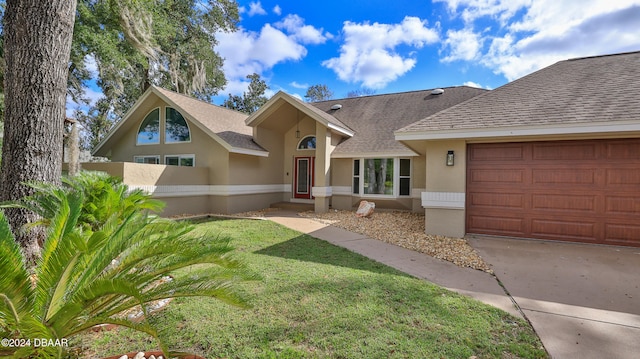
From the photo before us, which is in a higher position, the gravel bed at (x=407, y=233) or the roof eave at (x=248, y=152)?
the roof eave at (x=248, y=152)

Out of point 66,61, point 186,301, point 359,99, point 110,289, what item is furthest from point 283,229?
Result: point 359,99

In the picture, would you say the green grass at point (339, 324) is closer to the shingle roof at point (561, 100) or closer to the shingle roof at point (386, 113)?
the shingle roof at point (561, 100)

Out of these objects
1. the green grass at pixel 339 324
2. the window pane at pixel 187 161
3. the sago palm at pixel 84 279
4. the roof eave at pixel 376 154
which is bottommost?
the green grass at pixel 339 324

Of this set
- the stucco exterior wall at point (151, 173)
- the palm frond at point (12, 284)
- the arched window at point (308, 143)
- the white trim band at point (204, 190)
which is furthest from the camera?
the arched window at point (308, 143)

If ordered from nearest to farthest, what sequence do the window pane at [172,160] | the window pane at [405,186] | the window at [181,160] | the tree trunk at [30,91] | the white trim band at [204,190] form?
the tree trunk at [30,91] → the white trim band at [204,190] → the window pane at [405,186] → the window at [181,160] → the window pane at [172,160]

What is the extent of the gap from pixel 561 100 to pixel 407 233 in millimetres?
4987

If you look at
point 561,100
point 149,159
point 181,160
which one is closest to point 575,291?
point 561,100

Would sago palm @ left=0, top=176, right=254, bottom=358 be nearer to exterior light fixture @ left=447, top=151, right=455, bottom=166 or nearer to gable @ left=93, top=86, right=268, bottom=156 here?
exterior light fixture @ left=447, top=151, right=455, bottom=166

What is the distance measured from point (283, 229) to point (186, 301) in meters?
4.82

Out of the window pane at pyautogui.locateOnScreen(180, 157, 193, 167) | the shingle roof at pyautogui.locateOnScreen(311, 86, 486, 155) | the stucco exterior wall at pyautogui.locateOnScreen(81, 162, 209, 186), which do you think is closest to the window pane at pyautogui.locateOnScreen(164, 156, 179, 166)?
the window pane at pyautogui.locateOnScreen(180, 157, 193, 167)

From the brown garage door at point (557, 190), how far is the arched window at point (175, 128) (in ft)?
36.2

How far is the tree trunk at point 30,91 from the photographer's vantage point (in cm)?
397

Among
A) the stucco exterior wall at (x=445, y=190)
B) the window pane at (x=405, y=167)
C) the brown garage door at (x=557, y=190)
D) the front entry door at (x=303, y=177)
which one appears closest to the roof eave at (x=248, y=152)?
the front entry door at (x=303, y=177)

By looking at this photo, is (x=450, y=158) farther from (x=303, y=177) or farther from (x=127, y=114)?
(x=127, y=114)
